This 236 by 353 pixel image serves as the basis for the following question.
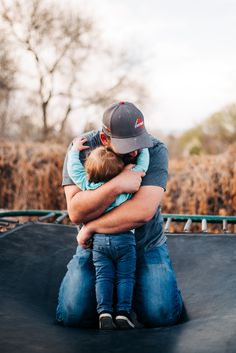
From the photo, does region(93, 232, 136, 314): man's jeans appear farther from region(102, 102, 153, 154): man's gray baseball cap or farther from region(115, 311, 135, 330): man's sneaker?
region(102, 102, 153, 154): man's gray baseball cap

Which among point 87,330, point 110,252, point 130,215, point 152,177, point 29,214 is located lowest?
point 87,330

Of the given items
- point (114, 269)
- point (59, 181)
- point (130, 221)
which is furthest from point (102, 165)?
point (59, 181)

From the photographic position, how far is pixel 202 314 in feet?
6.48

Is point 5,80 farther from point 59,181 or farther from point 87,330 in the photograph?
point 87,330

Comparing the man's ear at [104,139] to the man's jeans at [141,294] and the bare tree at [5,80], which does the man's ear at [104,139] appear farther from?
the bare tree at [5,80]

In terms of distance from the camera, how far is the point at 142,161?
1.88 meters

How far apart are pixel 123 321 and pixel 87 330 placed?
141mm

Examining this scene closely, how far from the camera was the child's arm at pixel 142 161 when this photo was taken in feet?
6.11

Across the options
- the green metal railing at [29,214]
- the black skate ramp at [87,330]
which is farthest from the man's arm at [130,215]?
the green metal railing at [29,214]

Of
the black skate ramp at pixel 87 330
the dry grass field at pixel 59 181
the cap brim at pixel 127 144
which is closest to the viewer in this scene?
the black skate ramp at pixel 87 330

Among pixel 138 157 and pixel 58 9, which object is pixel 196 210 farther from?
pixel 58 9

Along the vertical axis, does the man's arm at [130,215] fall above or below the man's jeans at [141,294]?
above

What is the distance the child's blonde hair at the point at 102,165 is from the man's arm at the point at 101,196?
0.03 m

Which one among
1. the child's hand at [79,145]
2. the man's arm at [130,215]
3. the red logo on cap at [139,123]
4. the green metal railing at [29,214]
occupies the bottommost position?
the green metal railing at [29,214]
